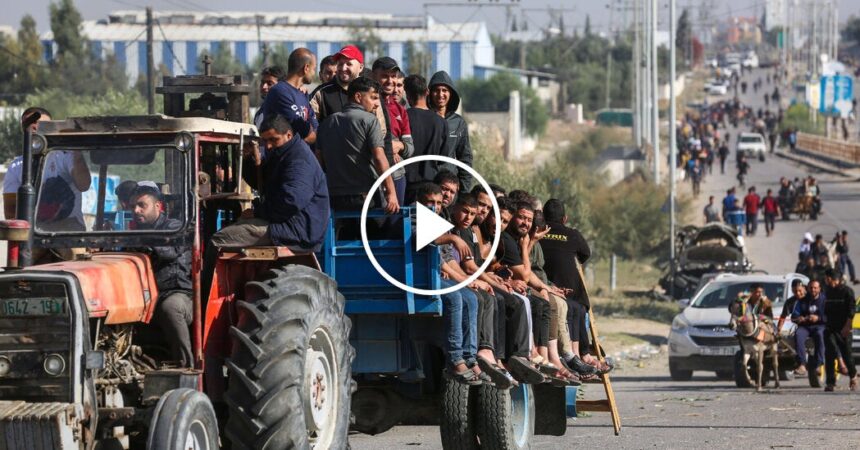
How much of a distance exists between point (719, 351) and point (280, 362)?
18559 millimetres

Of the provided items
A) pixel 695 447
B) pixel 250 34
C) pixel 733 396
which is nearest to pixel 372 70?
pixel 695 447

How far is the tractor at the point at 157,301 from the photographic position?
8008 millimetres

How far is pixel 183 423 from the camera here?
7938 millimetres

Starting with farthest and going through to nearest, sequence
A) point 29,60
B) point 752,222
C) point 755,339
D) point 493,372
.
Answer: point 29,60
point 752,222
point 755,339
point 493,372

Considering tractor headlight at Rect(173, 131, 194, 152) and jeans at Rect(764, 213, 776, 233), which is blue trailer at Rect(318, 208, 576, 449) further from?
jeans at Rect(764, 213, 776, 233)

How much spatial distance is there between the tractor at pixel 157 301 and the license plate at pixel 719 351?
637 inches

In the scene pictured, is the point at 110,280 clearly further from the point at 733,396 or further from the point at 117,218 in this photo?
the point at 733,396

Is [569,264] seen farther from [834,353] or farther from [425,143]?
[834,353]

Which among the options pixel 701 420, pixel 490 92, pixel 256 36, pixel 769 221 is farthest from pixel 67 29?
pixel 701 420

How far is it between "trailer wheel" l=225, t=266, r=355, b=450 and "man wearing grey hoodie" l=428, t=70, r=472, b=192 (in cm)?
353

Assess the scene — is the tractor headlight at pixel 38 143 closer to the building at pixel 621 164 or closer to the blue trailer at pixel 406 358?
the blue trailer at pixel 406 358

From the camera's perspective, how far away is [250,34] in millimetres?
107375

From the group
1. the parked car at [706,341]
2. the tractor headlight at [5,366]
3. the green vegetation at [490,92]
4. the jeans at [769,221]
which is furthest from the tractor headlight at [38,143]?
the green vegetation at [490,92]

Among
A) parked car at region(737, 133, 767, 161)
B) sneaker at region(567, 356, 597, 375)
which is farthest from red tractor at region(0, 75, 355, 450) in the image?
parked car at region(737, 133, 767, 161)
